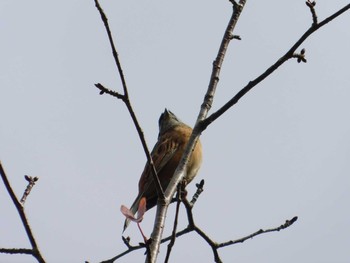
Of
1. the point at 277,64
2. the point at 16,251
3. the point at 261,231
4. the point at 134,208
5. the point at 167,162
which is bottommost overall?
the point at 16,251

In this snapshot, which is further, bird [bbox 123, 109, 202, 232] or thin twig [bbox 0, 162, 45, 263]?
bird [bbox 123, 109, 202, 232]

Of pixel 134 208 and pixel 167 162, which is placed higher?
pixel 167 162

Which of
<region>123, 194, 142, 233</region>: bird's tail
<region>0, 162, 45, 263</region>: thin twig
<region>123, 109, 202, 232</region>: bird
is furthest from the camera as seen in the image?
<region>123, 109, 202, 232</region>: bird

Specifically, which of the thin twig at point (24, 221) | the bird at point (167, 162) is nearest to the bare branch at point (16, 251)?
the thin twig at point (24, 221)

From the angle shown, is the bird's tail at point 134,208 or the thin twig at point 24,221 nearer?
the thin twig at point 24,221

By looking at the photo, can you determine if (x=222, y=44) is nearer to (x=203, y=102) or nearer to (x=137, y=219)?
(x=203, y=102)

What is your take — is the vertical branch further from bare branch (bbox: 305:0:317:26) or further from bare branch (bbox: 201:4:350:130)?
bare branch (bbox: 305:0:317:26)

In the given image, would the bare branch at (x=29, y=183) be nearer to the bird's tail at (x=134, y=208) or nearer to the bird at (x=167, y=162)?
the bird's tail at (x=134, y=208)

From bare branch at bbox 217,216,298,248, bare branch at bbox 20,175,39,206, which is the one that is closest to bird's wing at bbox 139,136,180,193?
bare branch at bbox 217,216,298,248

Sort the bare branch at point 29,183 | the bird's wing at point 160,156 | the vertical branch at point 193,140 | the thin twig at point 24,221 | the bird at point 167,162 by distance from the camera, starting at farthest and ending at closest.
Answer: the bird's wing at point 160,156
the bird at point 167,162
the bare branch at point 29,183
the vertical branch at point 193,140
the thin twig at point 24,221

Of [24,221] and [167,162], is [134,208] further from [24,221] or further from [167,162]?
[24,221]

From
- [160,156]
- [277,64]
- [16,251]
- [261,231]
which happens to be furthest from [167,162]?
[16,251]

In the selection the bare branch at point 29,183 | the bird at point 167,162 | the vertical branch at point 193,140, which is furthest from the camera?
the bird at point 167,162

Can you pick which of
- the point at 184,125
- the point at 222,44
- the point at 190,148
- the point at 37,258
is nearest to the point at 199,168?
the point at 184,125
